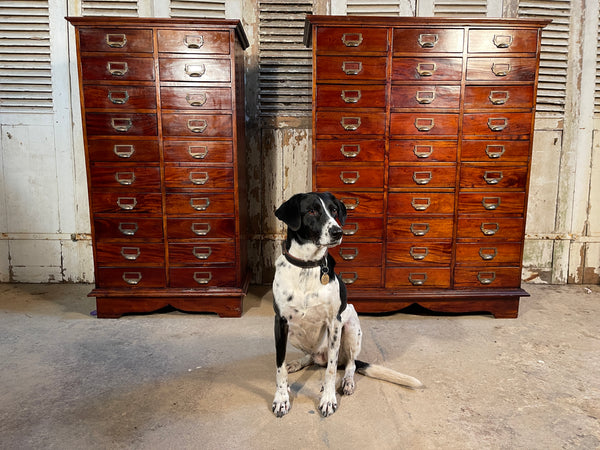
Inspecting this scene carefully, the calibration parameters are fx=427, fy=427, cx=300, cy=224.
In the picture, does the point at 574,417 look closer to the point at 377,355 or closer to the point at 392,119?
the point at 377,355

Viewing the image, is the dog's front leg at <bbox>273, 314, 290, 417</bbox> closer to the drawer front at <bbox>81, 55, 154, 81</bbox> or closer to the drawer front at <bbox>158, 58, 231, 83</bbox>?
the drawer front at <bbox>158, 58, 231, 83</bbox>

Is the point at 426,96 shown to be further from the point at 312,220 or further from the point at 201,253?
the point at 201,253

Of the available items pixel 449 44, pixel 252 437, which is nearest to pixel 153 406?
pixel 252 437

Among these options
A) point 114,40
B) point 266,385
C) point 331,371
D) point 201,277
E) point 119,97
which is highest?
point 114,40

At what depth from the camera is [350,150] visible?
2.92 m

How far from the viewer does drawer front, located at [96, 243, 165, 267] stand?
2998 millimetres

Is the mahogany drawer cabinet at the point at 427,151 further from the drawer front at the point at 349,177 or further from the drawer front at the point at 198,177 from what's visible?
the drawer front at the point at 198,177

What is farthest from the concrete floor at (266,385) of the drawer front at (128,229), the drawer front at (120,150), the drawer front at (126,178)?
the drawer front at (120,150)

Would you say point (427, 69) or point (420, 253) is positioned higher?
point (427, 69)

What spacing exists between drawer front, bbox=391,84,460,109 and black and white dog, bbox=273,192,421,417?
126 cm

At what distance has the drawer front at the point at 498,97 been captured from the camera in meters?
2.88

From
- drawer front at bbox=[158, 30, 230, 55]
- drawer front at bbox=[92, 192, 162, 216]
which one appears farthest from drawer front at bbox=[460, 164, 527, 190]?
drawer front at bbox=[92, 192, 162, 216]

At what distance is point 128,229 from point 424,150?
212 cm

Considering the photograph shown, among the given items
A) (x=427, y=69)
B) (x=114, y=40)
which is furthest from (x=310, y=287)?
(x=114, y=40)
